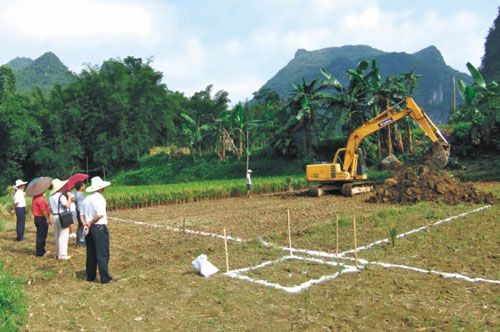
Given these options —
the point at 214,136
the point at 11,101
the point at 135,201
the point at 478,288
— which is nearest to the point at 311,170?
the point at 135,201

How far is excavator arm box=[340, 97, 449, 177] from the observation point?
584 inches

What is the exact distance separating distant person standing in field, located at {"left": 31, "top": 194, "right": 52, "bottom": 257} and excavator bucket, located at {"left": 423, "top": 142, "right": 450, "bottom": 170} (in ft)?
40.6

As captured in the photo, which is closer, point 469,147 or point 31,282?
point 31,282

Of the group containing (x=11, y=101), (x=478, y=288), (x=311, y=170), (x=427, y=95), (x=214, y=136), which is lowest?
(x=478, y=288)

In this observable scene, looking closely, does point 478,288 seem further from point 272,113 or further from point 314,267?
point 272,113

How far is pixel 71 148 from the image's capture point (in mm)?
35562

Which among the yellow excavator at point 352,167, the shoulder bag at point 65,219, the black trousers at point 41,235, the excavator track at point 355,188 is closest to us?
the shoulder bag at point 65,219

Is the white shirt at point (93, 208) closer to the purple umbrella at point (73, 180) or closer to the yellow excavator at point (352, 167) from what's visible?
the purple umbrella at point (73, 180)

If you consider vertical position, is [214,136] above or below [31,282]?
above

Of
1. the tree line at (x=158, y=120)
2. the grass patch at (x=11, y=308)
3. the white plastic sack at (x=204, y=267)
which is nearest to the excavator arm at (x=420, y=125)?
the tree line at (x=158, y=120)

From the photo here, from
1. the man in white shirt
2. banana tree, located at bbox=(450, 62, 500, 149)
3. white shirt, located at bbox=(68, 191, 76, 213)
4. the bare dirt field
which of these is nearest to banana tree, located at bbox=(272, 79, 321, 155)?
banana tree, located at bbox=(450, 62, 500, 149)

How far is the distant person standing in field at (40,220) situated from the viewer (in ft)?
27.3

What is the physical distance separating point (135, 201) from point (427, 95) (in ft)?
257

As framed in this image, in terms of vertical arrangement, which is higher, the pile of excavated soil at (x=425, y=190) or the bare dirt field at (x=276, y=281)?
the pile of excavated soil at (x=425, y=190)
